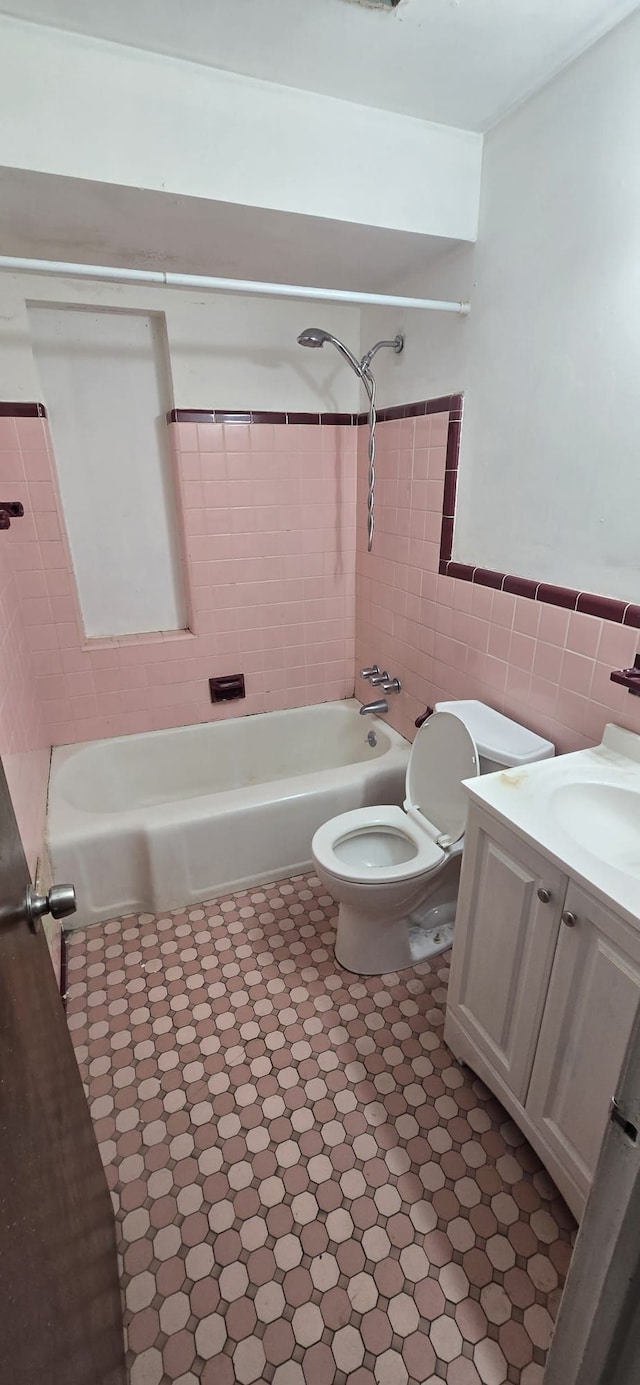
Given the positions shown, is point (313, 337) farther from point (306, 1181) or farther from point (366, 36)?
point (306, 1181)

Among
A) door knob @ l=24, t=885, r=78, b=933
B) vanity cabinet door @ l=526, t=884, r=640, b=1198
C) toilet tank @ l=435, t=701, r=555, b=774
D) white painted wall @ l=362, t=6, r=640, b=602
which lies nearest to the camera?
door knob @ l=24, t=885, r=78, b=933

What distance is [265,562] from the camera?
2.54m

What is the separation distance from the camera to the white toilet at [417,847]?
1585mm

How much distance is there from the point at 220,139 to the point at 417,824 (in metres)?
1.82

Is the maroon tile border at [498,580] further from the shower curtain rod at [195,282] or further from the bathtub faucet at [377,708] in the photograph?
the bathtub faucet at [377,708]

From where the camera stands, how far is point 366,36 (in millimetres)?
1221

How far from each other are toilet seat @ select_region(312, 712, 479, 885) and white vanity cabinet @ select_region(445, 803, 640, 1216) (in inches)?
11.5

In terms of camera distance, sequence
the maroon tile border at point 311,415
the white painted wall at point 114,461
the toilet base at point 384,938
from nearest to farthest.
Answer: the toilet base at point 384,938
the maroon tile border at point 311,415
the white painted wall at point 114,461

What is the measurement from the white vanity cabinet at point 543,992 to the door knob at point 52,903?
31.5 inches

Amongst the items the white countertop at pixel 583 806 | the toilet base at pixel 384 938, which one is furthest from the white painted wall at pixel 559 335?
the toilet base at pixel 384 938

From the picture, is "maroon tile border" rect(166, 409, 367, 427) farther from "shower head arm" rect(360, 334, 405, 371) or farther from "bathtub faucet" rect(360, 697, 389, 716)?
"bathtub faucet" rect(360, 697, 389, 716)

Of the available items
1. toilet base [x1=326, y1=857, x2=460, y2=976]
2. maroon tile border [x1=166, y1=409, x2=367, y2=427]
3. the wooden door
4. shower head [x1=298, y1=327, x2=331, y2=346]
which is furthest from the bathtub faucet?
the wooden door

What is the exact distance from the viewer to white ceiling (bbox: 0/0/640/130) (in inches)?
→ 45.2

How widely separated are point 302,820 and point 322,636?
95 centimetres
